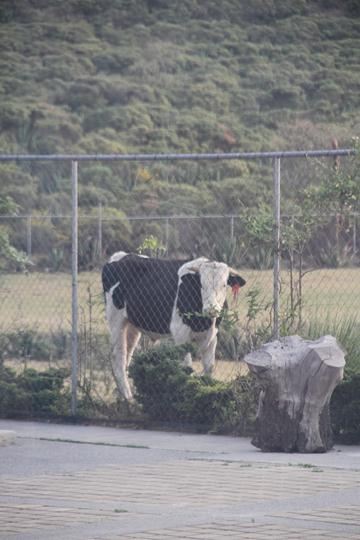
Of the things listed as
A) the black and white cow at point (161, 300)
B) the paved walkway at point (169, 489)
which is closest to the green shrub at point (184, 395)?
the paved walkway at point (169, 489)

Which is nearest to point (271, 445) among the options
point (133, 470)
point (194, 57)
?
point (133, 470)

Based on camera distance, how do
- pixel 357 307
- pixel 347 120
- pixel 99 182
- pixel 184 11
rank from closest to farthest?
pixel 357 307 → pixel 99 182 → pixel 347 120 → pixel 184 11

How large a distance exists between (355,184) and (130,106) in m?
51.5

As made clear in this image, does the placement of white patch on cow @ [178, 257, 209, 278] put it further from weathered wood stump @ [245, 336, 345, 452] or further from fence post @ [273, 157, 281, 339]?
weathered wood stump @ [245, 336, 345, 452]

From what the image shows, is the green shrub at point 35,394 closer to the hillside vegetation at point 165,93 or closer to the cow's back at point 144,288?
the cow's back at point 144,288

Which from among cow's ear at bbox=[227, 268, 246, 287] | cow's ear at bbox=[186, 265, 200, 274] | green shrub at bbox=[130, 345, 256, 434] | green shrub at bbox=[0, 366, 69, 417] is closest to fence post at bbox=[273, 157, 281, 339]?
green shrub at bbox=[130, 345, 256, 434]

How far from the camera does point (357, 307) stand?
49.3 ft

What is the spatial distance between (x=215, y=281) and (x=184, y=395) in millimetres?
1668

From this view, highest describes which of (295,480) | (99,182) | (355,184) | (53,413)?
Result: (355,184)

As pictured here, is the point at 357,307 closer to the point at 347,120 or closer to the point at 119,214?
the point at 119,214

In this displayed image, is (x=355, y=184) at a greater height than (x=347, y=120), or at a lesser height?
greater

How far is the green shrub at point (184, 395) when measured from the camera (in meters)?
13.8

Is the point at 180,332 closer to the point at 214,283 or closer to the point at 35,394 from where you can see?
the point at 214,283

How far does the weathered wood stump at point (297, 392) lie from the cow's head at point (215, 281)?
8.97 feet
